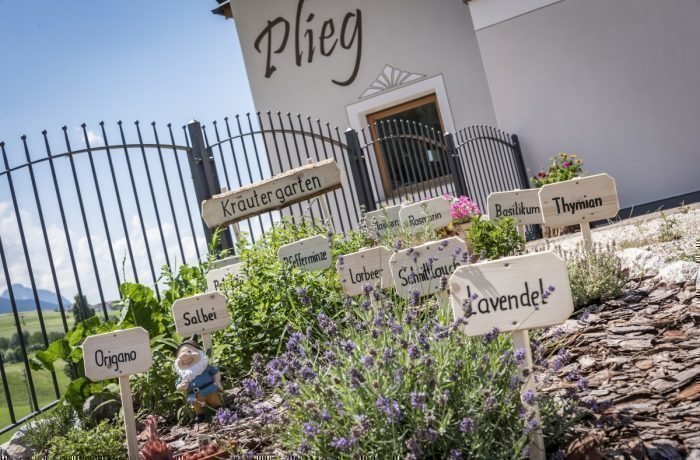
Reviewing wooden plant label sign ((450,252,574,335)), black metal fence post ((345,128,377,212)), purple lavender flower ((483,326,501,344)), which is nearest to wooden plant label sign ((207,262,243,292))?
wooden plant label sign ((450,252,574,335))

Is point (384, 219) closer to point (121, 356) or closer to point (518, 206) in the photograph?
point (518, 206)

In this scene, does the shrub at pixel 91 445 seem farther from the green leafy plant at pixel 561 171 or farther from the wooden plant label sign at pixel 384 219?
the green leafy plant at pixel 561 171

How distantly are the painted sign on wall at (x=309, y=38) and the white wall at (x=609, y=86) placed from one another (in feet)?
7.56

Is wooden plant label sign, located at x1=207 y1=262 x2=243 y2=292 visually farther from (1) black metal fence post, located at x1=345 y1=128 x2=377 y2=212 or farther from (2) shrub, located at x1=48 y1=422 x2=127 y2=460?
(1) black metal fence post, located at x1=345 y1=128 x2=377 y2=212

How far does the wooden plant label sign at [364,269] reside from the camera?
3381mm

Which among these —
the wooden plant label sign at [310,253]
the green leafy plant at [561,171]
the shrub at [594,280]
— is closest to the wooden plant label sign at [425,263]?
the shrub at [594,280]

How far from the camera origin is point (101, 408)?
363cm

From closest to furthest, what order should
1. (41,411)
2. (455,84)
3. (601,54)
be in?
(41,411) → (601,54) → (455,84)

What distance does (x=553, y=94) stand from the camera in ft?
33.4

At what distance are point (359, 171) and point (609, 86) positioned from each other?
4754mm

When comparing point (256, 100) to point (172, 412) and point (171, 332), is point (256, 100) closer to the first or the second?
point (171, 332)

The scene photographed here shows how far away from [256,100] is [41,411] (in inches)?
343

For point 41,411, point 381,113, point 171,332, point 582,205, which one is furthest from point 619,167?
point 41,411

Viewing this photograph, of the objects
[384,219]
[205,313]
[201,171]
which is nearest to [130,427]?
[205,313]
